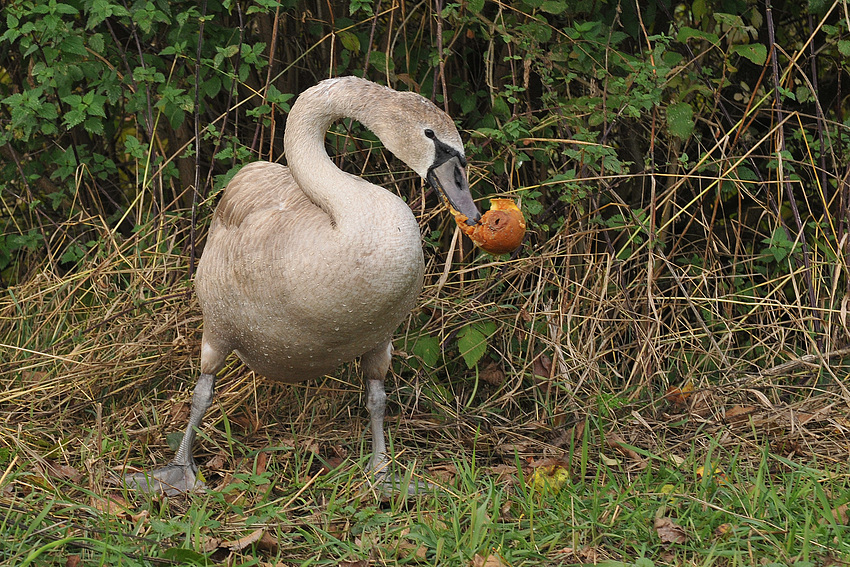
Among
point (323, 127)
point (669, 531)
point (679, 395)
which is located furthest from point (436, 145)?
point (679, 395)

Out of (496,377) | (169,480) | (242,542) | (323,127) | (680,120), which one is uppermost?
(323,127)

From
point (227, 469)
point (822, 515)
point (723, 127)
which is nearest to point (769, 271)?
point (723, 127)

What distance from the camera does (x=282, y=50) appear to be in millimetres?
4996

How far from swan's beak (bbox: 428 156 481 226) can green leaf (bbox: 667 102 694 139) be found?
1386mm

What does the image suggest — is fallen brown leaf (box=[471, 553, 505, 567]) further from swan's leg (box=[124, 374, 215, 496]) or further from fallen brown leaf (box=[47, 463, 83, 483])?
fallen brown leaf (box=[47, 463, 83, 483])

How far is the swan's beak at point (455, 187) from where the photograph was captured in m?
3.13

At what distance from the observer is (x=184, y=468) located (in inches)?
141

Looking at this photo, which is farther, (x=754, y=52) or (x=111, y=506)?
(x=754, y=52)

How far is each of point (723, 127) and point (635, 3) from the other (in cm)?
88

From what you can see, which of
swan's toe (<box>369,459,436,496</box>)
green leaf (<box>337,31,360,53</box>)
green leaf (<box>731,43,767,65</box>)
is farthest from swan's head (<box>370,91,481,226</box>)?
green leaf (<box>731,43,767,65</box>)

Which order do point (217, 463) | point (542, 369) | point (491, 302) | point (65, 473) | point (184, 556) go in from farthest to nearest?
point (491, 302) → point (542, 369) → point (217, 463) → point (65, 473) → point (184, 556)

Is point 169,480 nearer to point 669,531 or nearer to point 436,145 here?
point 436,145

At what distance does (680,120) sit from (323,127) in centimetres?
166

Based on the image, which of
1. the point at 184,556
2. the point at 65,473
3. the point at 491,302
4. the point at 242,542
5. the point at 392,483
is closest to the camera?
the point at 184,556
